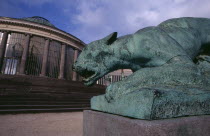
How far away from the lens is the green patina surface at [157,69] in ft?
2.97

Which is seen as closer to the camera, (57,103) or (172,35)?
(172,35)

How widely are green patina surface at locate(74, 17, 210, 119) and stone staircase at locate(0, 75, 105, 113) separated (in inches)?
241

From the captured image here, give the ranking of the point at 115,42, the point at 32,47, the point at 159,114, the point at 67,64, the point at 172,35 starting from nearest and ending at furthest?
1. the point at 159,114
2. the point at 172,35
3. the point at 115,42
4. the point at 32,47
5. the point at 67,64

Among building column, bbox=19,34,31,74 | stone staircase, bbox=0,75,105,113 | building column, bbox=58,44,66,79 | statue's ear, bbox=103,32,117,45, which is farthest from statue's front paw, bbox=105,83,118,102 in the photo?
building column, bbox=58,44,66,79

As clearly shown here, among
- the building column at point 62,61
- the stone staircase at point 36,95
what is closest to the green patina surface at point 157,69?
the stone staircase at point 36,95

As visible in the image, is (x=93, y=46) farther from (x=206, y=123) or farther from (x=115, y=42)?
(x=206, y=123)

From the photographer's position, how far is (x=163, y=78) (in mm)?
1106

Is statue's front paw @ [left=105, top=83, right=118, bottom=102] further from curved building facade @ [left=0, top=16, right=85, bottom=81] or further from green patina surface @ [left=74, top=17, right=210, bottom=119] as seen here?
curved building facade @ [left=0, top=16, right=85, bottom=81]

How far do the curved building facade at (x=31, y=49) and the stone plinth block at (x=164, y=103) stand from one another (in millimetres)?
19884

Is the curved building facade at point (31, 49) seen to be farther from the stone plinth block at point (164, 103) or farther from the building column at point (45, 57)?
the stone plinth block at point (164, 103)

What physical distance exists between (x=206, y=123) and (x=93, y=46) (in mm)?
1433

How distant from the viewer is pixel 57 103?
8117mm

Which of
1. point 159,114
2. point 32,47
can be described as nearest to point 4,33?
point 32,47

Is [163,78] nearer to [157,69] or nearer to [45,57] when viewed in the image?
[157,69]
